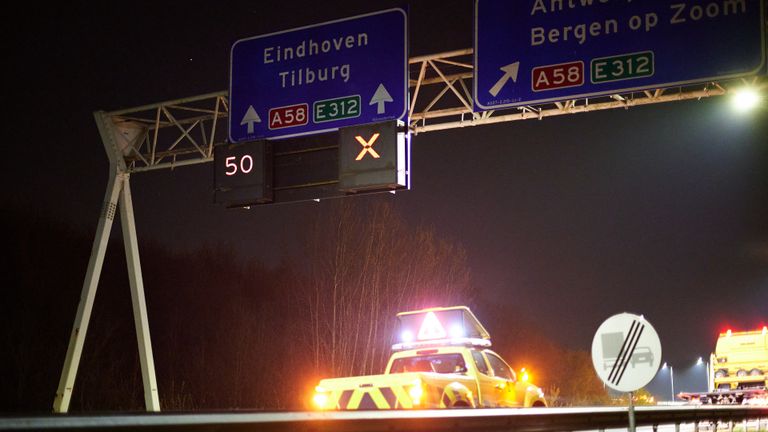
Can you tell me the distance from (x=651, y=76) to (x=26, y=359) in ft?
101

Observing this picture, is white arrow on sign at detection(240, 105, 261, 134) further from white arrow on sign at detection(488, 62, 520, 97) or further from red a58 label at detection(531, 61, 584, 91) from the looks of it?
red a58 label at detection(531, 61, 584, 91)

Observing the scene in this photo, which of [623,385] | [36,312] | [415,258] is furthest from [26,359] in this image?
[623,385]

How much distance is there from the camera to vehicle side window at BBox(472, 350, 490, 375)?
14.5 meters

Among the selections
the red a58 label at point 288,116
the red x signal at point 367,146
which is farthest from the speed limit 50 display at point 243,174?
the red x signal at point 367,146

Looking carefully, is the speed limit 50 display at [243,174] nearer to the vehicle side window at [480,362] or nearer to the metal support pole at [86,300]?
the metal support pole at [86,300]

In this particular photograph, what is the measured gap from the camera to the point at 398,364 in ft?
50.1

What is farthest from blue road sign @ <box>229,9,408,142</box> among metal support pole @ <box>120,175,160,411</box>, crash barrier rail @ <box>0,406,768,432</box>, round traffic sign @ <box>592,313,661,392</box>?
round traffic sign @ <box>592,313,661,392</box>

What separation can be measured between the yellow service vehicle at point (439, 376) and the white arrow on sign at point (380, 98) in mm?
3520

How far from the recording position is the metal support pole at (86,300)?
17688mm

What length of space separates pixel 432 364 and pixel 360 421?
9113 millimetres

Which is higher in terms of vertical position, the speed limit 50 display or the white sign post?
the speed limit 50 display

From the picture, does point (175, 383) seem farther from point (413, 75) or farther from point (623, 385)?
point (623, 385)

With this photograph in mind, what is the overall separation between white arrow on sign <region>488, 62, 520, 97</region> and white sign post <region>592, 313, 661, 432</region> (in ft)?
21.2

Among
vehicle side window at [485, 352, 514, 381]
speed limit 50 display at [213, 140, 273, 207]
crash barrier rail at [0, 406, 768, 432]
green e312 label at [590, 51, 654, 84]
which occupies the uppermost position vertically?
green e312 label at [590, 51, 654, 84]
